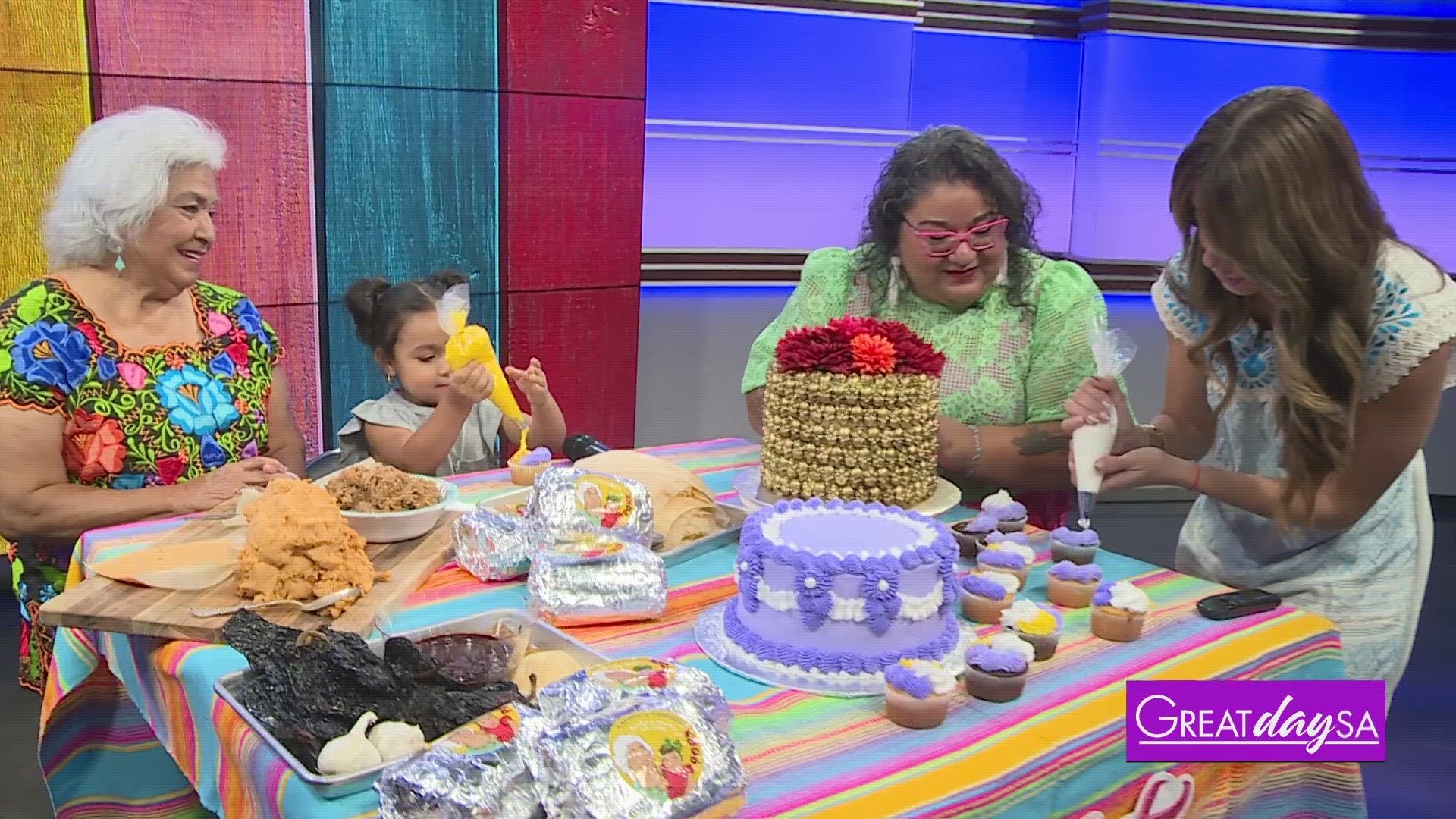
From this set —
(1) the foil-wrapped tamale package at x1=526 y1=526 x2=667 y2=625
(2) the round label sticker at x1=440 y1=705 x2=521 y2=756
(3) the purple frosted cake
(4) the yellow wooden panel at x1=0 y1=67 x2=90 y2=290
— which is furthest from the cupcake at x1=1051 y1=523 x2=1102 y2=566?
(4) the yellow wooden panel at x1=0 y1=67 x2=90 y2=290

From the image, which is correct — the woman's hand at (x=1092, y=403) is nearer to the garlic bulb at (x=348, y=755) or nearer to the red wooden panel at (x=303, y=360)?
the garlic bulb at (x=348, y=755)

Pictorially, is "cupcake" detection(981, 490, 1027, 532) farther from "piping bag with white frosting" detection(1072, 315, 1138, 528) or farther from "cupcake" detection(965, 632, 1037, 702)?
"cupcake" detection(965, 632, 1037, 702)

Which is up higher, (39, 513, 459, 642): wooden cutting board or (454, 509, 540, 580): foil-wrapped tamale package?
(454, 509, 540, 580): foil-wrapped tamale package

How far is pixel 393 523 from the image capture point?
177 cm

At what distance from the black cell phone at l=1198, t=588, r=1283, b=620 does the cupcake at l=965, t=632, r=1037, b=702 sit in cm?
40

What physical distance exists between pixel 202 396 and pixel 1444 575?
507 cm

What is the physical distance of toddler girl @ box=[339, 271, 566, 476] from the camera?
250 cm

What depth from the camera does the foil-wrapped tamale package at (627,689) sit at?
1.06 meters

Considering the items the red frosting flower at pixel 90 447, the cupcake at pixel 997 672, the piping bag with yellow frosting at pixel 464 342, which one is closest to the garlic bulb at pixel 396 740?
the cupcake at pixel 997 672

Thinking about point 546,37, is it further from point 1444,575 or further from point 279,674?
point 1444,575

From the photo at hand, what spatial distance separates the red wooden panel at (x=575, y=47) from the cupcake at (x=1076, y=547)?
255 cm

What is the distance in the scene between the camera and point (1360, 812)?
1534 mm

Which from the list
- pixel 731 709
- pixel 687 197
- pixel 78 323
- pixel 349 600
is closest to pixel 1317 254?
pixel 731 709

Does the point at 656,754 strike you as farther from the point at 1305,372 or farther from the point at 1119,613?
the point at 1305,372
